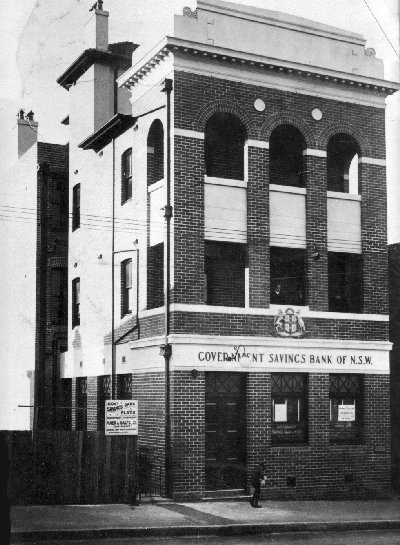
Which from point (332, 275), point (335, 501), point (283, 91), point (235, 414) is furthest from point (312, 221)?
point (335, 501)

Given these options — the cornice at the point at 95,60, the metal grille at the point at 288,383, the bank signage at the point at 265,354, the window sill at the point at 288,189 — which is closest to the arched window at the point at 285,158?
the window sill at the point at 288,189

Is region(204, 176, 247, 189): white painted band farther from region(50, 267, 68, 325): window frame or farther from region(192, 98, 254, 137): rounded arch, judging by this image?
region(50, 267, 68, 325): window frame

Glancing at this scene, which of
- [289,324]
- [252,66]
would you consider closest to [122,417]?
[289,324]

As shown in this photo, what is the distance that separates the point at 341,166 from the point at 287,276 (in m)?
3.96

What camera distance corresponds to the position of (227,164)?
23234 mm

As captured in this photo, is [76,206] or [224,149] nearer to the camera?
[224,149]

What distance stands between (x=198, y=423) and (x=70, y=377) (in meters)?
9.36

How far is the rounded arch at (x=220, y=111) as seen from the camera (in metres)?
22.0

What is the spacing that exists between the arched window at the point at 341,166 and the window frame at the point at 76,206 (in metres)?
9.28

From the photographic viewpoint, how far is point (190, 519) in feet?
58.9

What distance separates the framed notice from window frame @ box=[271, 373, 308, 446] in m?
3.84

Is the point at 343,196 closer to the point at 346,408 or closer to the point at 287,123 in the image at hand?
the point at 287,123

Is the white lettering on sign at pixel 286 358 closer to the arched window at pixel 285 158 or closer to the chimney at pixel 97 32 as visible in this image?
the arched window at pixel 285 158

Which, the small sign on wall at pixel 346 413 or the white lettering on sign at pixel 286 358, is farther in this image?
the small sign on wall at pixel 346 413
